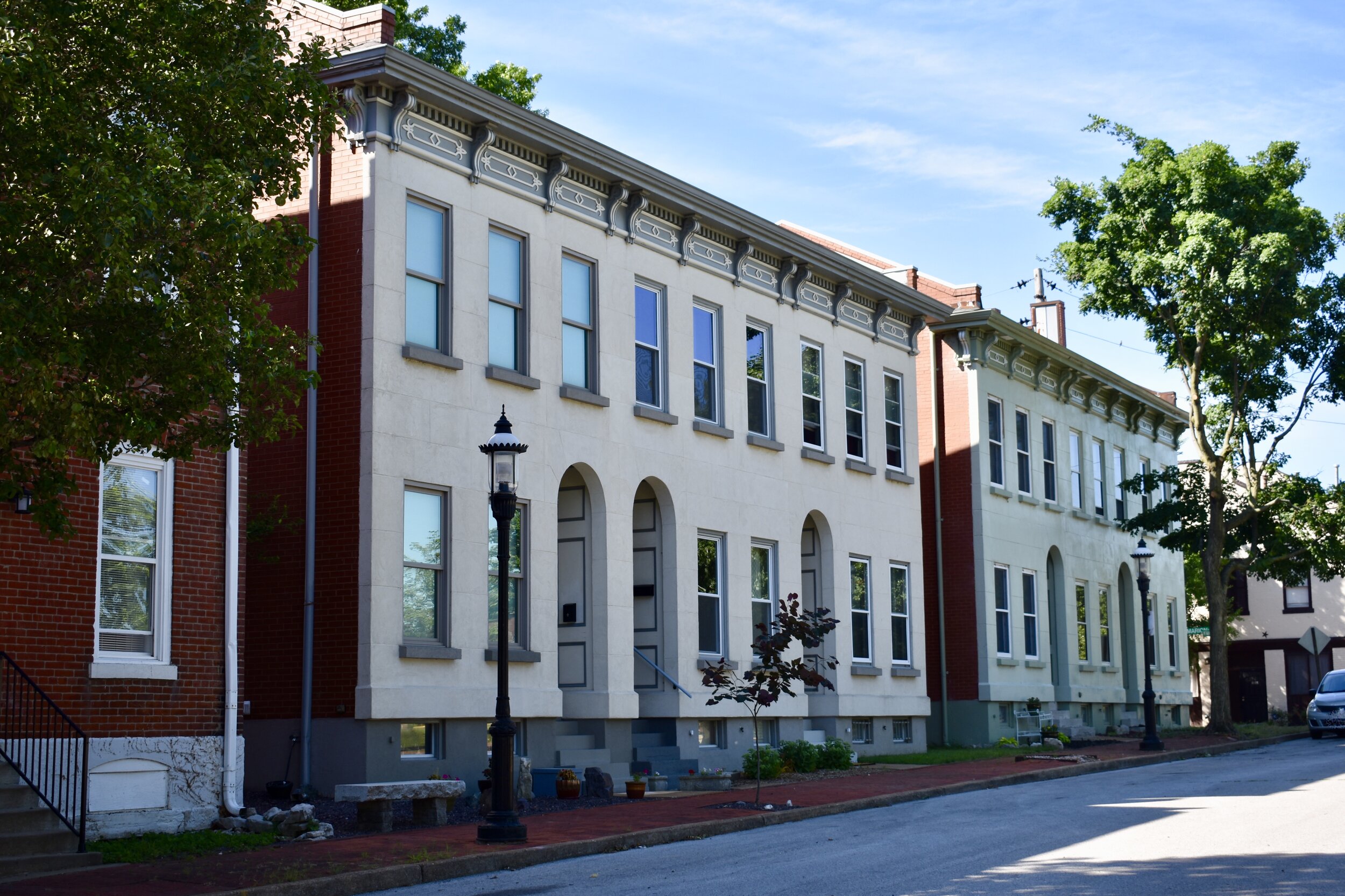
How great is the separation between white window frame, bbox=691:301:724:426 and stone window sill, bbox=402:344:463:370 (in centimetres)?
605

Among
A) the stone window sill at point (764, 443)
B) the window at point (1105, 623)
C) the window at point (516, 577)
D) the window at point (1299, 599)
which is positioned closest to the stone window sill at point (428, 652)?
the window at point (516, 577)

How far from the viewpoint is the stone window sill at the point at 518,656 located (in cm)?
1956

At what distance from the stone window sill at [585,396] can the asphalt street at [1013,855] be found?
6963 millimetres

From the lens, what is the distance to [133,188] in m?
9.69

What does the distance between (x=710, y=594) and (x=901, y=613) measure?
702cm

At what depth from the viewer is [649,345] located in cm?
2352

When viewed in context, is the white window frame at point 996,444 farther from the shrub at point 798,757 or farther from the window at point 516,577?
the window at point 516,577

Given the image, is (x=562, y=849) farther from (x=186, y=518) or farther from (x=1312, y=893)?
(x=1312, y=893)

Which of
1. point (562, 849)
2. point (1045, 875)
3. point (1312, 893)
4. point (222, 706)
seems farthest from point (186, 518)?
point (1312, 893)

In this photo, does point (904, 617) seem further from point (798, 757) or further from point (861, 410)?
point (798, 757)

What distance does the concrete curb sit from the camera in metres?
11.8

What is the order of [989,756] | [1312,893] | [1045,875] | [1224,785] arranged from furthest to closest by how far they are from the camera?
1. [989,756]
2. [1224,785]
3. [1045,875]
4. [1312,893]

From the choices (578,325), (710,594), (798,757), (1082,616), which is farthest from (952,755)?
(578,325)

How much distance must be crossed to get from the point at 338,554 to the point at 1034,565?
21.9 meters
